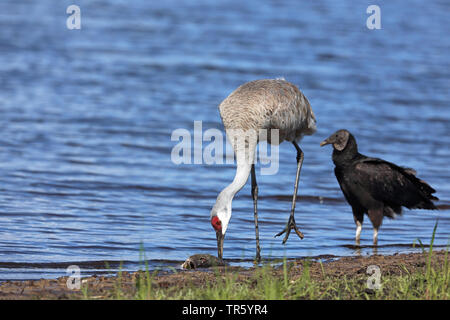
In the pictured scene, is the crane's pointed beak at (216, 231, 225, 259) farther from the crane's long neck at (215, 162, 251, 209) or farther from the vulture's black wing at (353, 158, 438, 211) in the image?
the vulture's black wing at (353, 158, 438, 211)

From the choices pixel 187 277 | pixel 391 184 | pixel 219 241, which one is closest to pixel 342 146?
pixel 391 184

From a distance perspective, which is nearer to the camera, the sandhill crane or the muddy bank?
the muddy bank

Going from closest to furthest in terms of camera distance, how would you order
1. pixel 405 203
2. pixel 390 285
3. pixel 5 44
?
pixel 390 285, pixel 405 203, pixel 5 44

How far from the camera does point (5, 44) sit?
19.4 m

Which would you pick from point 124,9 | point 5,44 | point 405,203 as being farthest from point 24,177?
point 124,9

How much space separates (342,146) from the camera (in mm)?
8688

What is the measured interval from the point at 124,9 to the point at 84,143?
14.2 m

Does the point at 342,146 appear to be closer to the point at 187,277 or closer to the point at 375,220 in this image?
the point at 375,220

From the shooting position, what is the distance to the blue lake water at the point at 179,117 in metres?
8.41

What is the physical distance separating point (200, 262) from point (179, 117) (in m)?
7.62

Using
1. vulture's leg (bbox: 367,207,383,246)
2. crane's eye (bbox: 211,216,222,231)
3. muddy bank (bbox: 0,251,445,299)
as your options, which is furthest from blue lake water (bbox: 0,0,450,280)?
crane's eye (bbox: 211,216,222,231)

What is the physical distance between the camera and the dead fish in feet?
23.1

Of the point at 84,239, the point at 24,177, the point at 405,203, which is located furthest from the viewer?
the point at 24,177
